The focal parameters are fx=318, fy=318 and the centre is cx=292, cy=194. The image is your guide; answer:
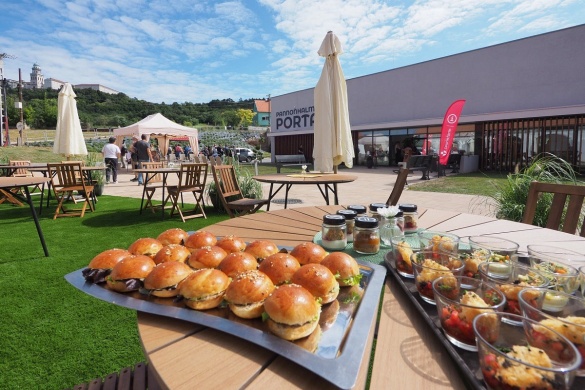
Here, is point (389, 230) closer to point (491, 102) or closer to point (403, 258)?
point (403, 258)

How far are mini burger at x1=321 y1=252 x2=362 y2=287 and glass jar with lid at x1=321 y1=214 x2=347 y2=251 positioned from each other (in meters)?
0.34

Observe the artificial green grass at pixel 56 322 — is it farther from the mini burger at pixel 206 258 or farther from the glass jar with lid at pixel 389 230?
the glass jar with lid at pixel 389 230

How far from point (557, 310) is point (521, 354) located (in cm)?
29

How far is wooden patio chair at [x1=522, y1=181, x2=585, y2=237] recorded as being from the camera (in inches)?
81.7

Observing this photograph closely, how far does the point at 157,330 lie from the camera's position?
2.64 ft

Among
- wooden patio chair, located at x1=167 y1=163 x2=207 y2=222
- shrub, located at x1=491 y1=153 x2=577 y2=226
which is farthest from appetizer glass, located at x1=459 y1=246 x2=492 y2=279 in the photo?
wooden patio chair, located at x1=167 y1=163 x2=207 y2=222

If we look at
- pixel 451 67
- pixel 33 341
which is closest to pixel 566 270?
pixel 33 341

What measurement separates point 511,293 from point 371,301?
0.35 m

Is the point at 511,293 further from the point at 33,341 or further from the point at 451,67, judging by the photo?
the point at 451,67

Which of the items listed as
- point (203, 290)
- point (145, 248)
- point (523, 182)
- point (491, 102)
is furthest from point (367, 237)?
point (491, 102)

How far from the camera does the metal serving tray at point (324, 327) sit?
0.63 m

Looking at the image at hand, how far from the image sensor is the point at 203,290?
0.87 metres

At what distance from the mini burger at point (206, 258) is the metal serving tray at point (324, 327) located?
15 cm

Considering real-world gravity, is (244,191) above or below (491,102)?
below
